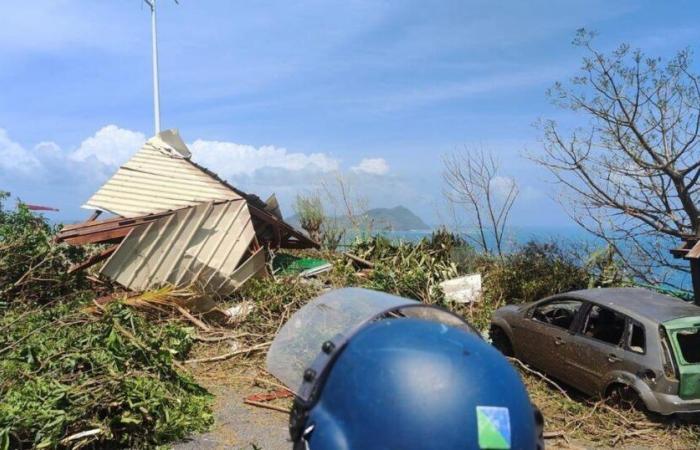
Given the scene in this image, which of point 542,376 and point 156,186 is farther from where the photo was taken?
point 156,186

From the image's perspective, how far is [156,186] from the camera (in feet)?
43.4

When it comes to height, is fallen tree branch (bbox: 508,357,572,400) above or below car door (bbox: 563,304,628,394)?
below

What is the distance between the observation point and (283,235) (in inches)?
580

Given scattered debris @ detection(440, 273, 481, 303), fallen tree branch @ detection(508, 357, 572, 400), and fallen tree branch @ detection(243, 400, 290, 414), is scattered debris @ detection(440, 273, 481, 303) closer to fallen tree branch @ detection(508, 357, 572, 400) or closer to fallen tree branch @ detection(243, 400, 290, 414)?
fallen tree branch @ detection(508, 357, 572, 400)

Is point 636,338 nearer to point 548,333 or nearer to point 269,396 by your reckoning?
point 548,333

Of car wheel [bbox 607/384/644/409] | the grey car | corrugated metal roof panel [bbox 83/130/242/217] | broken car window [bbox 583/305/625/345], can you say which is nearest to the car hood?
the grey car

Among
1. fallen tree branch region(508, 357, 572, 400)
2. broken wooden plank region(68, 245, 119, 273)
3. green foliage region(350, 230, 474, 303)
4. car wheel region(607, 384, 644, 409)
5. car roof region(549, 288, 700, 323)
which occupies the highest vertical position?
car roof region(549, 288, 700, 323)

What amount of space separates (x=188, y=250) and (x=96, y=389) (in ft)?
19.9

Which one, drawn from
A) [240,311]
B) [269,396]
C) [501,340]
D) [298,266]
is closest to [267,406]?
[269,396]

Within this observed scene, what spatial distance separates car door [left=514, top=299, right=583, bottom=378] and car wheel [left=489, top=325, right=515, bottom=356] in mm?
474

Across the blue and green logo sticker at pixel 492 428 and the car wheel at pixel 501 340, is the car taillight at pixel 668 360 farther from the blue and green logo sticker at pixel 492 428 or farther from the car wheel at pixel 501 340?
the blue and green logo sticker at pixel 492 428

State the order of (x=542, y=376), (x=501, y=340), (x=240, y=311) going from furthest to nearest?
(x=240, y=311) → (x=501, y=340) → (x=542, y=376)

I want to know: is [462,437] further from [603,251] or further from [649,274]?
[649,274]

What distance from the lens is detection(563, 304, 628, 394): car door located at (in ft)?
24.1
